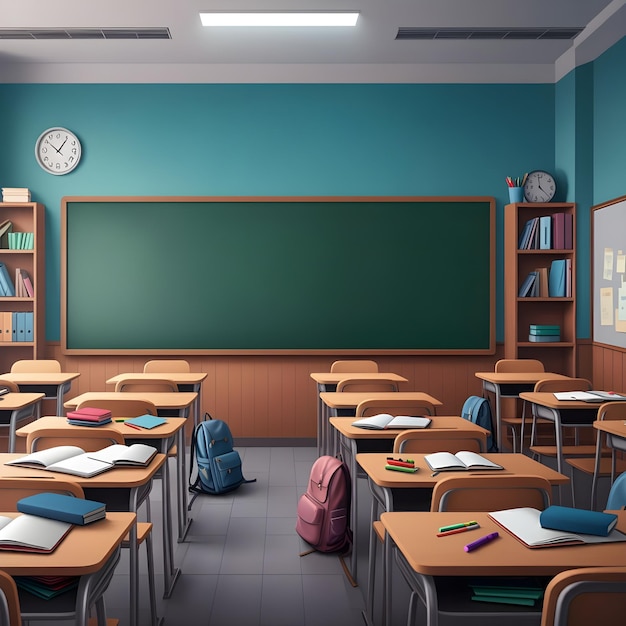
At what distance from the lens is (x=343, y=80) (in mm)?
6422

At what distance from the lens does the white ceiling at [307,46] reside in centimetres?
514

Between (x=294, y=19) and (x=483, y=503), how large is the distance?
455cm

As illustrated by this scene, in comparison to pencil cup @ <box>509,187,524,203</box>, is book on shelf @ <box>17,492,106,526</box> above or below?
below

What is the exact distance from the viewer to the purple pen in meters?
1.65

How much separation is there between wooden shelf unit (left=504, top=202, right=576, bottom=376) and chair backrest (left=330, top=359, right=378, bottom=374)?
1614 millimetres

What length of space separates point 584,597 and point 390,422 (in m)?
1.96

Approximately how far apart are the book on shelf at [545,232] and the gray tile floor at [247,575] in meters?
3.46

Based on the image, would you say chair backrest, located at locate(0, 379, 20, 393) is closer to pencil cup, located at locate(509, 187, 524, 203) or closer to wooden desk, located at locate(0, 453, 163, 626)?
wooden desk, located at locate(0, 453, 163, 626)

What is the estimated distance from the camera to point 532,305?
21.1ft

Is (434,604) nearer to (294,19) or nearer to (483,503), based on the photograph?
(483,503)

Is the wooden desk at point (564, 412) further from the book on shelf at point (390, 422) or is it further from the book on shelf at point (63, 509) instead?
the book on shelf at point (63, 509)

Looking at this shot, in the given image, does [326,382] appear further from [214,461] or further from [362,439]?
[362,439]

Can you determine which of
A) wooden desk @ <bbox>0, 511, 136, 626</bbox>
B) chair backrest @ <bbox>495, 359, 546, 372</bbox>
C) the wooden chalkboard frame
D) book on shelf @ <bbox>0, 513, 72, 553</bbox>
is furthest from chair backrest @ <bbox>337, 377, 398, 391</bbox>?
book on shelf @ <bbox>0, 513, 72, 553</bbox>

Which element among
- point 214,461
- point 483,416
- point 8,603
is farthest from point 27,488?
point 483,416
